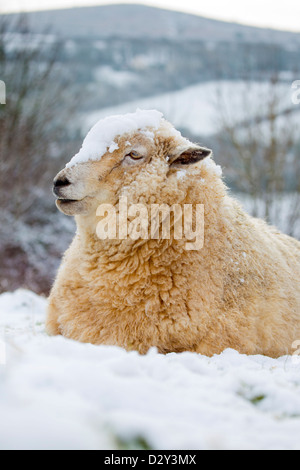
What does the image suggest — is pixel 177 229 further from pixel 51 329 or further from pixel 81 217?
pixel 51 329

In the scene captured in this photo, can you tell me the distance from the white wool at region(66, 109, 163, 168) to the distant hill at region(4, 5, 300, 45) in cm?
2128

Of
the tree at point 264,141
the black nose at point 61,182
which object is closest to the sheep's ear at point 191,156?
the black nose at point 61,182

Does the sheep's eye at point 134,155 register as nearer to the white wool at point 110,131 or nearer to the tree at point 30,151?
the white wool at point 110,131

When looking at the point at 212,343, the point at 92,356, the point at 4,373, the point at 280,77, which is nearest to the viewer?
the point at 4,373

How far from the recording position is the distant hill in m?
26.0

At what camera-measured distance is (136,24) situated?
3150 centimetres

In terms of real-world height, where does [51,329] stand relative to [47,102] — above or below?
below

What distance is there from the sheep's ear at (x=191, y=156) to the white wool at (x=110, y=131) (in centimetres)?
31

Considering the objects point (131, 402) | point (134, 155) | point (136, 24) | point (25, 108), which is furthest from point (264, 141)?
point (136, 24)

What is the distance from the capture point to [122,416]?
1.66m

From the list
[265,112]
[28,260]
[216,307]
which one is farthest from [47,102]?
[216,307]

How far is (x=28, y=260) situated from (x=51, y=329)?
10.6 meters

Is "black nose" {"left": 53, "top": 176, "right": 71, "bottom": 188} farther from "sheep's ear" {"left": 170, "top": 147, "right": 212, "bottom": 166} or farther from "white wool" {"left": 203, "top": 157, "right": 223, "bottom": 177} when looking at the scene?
"white wool" {"left": 203, "top": 157, "right": 223, "bottom": 177}

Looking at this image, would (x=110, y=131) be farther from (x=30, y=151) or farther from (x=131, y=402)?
(x=30, y=151)
